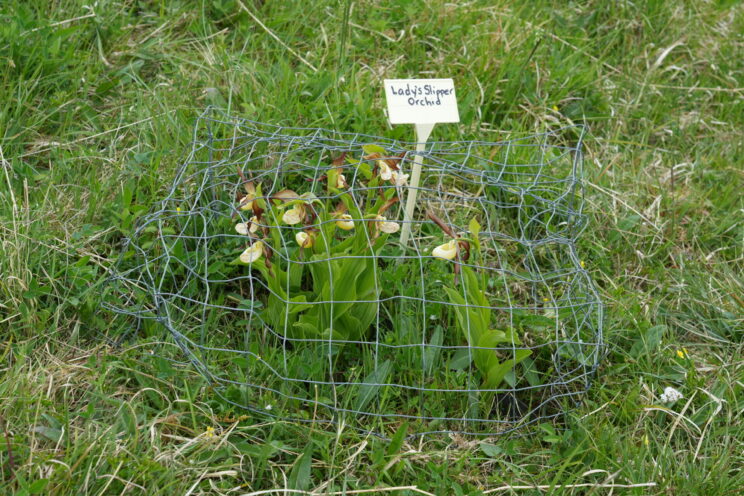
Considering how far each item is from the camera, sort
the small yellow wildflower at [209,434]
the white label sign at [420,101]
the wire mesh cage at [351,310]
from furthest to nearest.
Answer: the white label sign at [420,101] → the wire mesh cage at [351,310] → the small yellow wildflower at [209,434]

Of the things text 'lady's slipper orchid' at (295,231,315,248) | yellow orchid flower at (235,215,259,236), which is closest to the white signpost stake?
text 'lady's slipper orchid' at (295,231,315,248)

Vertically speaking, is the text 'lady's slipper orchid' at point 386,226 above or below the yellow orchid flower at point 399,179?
below

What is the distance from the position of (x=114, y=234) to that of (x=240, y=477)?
2.57ft

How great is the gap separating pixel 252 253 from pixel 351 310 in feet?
0.90

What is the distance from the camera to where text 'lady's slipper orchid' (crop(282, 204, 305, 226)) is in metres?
1.52

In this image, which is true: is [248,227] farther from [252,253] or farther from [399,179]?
[399,179]

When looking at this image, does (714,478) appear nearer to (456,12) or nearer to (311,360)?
(311,360)

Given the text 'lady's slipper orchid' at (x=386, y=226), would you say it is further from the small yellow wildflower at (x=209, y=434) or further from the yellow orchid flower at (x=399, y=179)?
the small yellow wildflower at (x=209, y=434)

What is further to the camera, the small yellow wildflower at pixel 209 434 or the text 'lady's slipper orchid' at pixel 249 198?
the text 'lady's slipper orchid' at pixel 249 198

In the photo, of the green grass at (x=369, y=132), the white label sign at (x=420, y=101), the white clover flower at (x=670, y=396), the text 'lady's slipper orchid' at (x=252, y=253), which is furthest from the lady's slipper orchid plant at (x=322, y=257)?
the white clover flower at (x=670, y=396)

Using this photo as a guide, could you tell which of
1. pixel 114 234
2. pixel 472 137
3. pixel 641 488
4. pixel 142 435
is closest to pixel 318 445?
pixel 142 435

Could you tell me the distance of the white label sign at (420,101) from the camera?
1636 millimetres

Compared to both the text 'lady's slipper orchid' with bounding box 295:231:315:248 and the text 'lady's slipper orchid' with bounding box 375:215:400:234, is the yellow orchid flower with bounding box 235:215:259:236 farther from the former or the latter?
the text 'lady's slipper orchid' with bounding box 375:215:400:234

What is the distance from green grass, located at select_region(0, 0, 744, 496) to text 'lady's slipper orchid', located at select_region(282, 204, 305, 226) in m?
0.40
